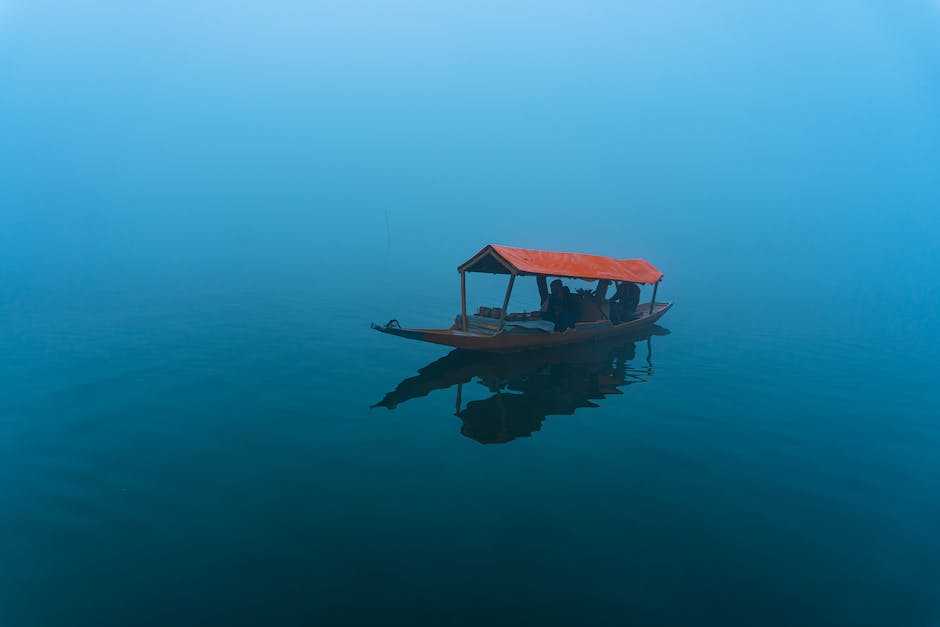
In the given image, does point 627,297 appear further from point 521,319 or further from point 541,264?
point 541,264

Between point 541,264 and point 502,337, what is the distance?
2.83m

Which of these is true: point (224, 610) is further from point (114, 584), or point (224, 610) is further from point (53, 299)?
point (53, 299)

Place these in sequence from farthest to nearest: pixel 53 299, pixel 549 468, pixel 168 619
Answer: pixel 53 299 → pixel 549 468 → pixel 168 619

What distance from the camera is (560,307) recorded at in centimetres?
1666

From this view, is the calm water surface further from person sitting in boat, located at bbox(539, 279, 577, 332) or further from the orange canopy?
the orange canopy

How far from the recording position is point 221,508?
22.7 feet

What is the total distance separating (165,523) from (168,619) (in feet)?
6.46

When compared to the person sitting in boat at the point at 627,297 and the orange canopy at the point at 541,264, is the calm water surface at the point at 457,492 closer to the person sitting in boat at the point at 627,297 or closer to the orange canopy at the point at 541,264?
the orange canopy at the point at 541,264

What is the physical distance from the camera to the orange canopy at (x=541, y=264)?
546 inches

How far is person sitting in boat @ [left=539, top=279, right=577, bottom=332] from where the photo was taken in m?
16.5

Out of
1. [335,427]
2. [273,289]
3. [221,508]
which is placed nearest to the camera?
[221,508]

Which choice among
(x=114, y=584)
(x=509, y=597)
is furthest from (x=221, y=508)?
(x=509, y=597)

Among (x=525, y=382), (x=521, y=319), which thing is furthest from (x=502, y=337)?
(x=521, y=319)

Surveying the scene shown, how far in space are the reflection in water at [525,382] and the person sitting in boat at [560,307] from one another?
3.89ft
